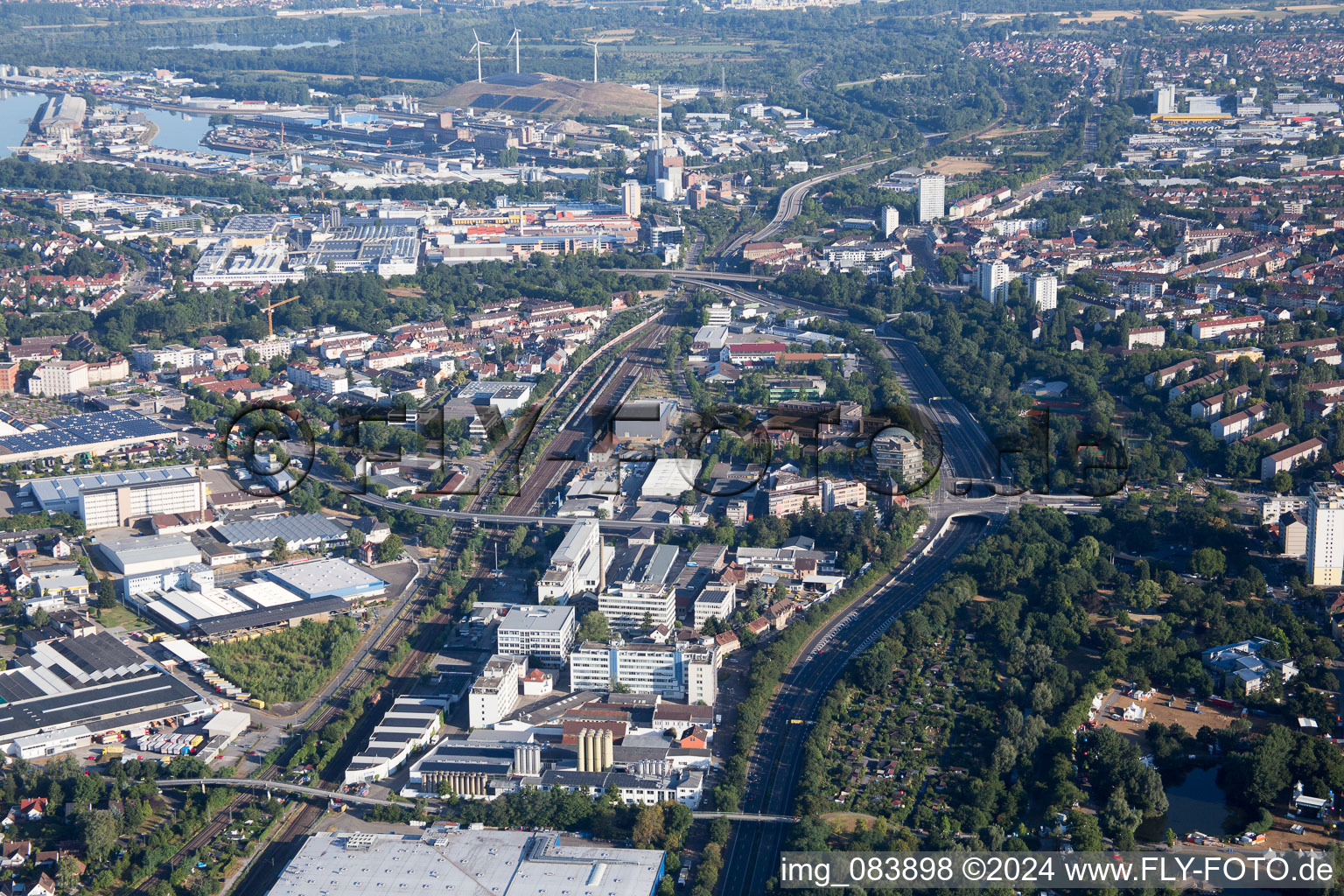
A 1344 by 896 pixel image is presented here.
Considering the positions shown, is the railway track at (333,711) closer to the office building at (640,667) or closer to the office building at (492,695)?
the office building at (492,695)

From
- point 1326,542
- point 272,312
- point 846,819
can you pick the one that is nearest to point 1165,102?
point 272,312

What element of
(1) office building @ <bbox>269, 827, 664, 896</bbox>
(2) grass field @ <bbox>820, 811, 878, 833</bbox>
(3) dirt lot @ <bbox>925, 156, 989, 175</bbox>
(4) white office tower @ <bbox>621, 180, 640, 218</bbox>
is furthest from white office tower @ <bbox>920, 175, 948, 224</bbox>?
(1) office building @ <bbox>269, 827, 664, 896</bbox>

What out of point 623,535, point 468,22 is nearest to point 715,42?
point 468,22

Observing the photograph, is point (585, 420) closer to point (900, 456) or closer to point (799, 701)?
point (900, 456)

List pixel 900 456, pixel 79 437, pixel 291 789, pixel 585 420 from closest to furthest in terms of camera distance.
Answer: pixel 291 789, pixel 900 456, pixel 79 437, pixel 585 420

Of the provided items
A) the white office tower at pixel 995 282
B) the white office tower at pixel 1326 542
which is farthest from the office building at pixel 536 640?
the white office tower at pixel 995 282

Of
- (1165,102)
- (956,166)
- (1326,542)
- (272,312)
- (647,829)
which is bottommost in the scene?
(647,829)

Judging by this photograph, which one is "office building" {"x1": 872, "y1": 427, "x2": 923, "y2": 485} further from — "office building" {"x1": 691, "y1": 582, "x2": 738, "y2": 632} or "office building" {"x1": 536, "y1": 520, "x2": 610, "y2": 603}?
"office building" {"x1": 691, "y1": 582, "x2": 738, "y2": 632}

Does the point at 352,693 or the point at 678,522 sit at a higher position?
the point at 678,522
